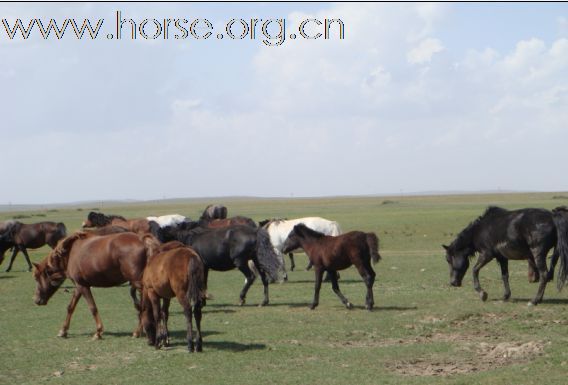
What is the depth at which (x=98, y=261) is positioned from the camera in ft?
41.5

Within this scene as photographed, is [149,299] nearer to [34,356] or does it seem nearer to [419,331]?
[34,356]

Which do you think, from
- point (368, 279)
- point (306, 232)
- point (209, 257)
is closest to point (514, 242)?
point (368, 279)

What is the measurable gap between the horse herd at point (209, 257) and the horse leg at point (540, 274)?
20 millimetres

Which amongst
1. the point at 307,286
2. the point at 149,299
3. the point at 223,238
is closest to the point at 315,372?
the point at 149,299

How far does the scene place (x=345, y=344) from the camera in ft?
39.2

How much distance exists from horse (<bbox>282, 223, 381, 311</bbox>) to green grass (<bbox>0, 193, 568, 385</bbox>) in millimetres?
547

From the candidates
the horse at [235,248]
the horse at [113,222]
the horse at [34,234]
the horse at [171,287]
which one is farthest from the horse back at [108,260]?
the horse at [34,234]

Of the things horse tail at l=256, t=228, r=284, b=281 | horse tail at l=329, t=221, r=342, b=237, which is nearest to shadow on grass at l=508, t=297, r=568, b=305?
horse tail at l=256, t=228, r=284, b=281

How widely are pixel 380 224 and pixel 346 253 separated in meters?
33.3

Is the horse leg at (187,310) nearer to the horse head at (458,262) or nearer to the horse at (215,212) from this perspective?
the horse head at (458,262)

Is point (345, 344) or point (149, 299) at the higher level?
point (149, 299)

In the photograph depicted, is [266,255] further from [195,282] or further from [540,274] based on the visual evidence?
[195,282]

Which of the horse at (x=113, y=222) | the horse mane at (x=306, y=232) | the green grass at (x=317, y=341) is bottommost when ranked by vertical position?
the green grass at (x=317, y=341)

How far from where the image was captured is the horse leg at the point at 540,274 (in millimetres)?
14750
